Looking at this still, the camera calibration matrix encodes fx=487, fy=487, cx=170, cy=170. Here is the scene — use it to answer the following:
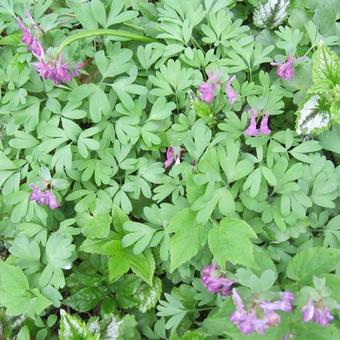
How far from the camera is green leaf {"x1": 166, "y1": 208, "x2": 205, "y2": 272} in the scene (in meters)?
1.62

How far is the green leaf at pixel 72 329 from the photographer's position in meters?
1.79

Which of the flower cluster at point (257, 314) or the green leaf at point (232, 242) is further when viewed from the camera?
the green leaf at point (232, 242)

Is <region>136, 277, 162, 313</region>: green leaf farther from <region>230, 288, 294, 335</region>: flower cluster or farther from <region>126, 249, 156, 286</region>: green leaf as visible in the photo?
<region>230, 288, 294, 335</region>: flower cluster

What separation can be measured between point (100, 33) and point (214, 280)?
1038 mm

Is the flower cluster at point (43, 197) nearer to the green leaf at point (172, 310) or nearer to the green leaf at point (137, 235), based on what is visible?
the green leaf at point (137, 235)

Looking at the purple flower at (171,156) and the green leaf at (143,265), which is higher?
the purple flower at (171,156)

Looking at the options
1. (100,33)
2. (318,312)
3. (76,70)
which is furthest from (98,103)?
(318,312)

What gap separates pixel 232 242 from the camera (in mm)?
1589

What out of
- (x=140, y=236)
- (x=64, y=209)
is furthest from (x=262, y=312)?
(x=64, y=209)

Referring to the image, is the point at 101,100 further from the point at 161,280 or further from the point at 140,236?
the point at 161,280

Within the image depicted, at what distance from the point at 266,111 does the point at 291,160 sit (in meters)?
0.21

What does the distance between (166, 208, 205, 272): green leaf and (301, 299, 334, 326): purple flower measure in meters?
0.42

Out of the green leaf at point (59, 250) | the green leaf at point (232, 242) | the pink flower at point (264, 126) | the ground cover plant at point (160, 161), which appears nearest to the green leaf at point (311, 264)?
the ground cover plant at point (160, 161)

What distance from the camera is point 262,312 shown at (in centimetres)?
137
